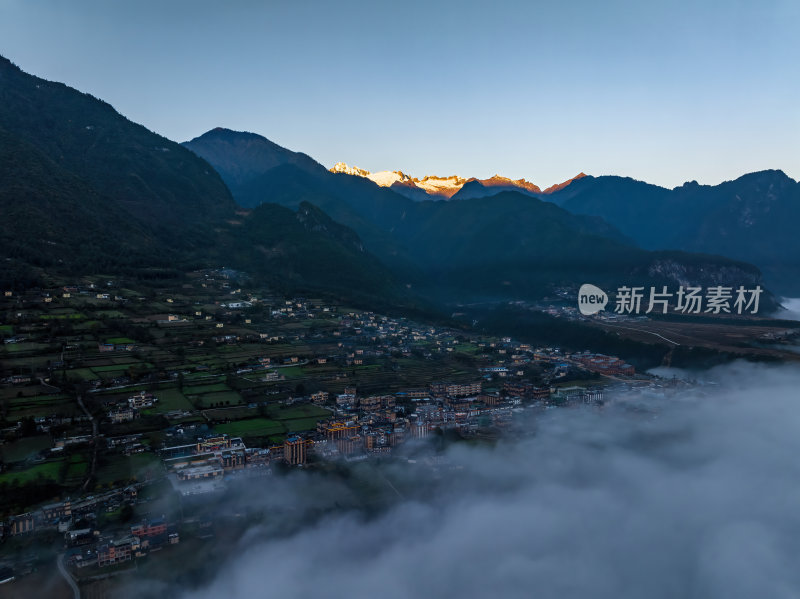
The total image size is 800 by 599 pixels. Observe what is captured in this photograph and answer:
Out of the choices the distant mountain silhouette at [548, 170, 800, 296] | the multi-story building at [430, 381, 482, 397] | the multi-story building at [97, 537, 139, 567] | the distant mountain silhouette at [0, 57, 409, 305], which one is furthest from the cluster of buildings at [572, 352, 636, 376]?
the distant mountain silhouette at [548, 170, 800, 296]

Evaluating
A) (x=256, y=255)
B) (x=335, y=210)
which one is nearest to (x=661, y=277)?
(x=256, y=255)

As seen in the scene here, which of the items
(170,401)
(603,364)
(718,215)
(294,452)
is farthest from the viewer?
(718,215)

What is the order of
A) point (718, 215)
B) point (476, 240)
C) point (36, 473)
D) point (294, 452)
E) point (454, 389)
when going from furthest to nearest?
point (718, 215)
point (476, 240)
point (454, 389)
point (294, 452)
point (36, 473)

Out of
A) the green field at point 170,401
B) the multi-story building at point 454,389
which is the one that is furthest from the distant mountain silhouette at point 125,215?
the multi-story building at point 454,389

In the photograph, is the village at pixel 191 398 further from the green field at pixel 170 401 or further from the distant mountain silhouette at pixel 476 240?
the distant mountain silhouette at pixel 476 240

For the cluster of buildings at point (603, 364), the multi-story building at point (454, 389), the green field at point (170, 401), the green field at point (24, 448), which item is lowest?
the cluster of buildings at point (603, 364)

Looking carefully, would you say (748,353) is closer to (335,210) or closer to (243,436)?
(243,436)

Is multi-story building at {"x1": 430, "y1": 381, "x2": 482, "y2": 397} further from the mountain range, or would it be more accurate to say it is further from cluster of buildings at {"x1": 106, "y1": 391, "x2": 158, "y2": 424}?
the mountain range

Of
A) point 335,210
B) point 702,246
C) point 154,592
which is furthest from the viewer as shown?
point 702,246

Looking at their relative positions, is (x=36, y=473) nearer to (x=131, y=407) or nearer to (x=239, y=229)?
(x=131, y=407)

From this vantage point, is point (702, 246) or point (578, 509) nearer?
point (578, 509)

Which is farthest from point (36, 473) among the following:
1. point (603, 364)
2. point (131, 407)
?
point (603, 364)
